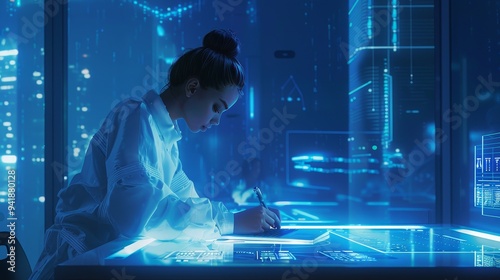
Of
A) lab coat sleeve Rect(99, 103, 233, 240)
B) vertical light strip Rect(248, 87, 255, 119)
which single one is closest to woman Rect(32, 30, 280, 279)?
lab coat sleeve Rect(99, 103, 233, 240)

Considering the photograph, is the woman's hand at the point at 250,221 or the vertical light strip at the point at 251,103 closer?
the woman's hand at the point at 250,221

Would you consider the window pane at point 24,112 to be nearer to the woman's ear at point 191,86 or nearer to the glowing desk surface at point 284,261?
the woman's ear at point 191,86

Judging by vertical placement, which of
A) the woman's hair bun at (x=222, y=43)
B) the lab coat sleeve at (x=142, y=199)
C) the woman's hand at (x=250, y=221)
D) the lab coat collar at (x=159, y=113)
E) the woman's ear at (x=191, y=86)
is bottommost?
the woman's hand at (x=250, y=221)

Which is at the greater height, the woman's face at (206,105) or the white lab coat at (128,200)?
the woman's face at (206,105)

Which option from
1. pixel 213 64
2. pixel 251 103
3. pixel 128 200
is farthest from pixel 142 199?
pixel 251 103

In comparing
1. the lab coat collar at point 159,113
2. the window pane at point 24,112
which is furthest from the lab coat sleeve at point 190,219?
the window pane at point 24,112

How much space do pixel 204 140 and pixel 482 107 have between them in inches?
49.9

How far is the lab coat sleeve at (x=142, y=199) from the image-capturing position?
3.25 ft

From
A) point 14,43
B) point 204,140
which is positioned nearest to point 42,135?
point 14,43

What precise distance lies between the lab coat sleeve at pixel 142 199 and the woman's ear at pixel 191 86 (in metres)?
0.18

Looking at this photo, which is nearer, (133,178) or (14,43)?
(133,178)

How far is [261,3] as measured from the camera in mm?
2098

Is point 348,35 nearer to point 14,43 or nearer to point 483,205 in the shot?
point 483,205

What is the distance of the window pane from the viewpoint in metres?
1.97
